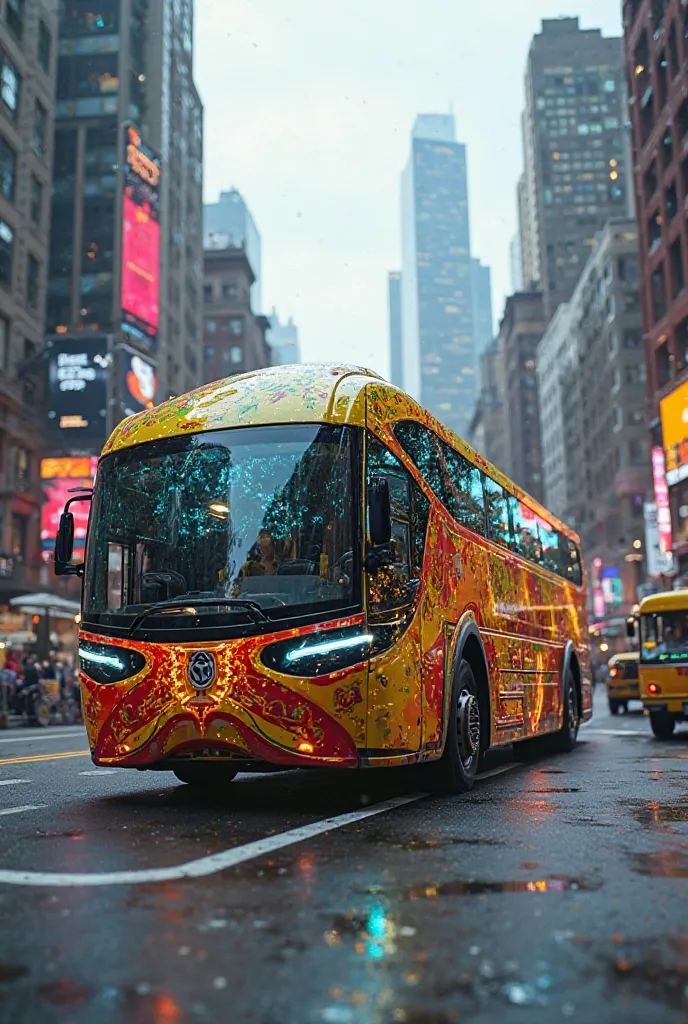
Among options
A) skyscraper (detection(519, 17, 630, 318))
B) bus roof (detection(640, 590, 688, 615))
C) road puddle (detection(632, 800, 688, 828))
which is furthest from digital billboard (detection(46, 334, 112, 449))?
skyscraper (detection(519, 17, 630, 318))

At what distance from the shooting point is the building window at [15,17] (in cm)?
4571

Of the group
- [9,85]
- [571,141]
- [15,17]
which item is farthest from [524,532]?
[571,141]

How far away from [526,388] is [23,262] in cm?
10870

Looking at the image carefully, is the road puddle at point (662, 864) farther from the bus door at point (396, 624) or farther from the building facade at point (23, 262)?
the building facade at point (23, 262)

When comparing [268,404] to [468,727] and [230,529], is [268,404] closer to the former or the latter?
[230,529]

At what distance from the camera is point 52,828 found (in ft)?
21.3

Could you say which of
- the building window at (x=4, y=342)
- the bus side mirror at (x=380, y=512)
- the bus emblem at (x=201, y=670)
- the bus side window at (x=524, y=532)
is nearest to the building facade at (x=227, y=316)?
the building window at (x=4, y=342)

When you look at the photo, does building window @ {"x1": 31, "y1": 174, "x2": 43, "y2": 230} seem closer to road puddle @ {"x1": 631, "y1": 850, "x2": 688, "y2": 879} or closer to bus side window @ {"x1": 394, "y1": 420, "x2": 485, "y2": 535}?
bus side window @ {"x1": 394, "y1": 420, "x2": 485, "y2": 535}

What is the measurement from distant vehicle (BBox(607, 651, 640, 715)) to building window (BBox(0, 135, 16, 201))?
32490mm

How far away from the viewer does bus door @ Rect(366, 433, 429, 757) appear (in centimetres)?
716

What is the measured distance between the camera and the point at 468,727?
8977mm

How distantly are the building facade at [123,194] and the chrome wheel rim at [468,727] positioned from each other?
4701 cm

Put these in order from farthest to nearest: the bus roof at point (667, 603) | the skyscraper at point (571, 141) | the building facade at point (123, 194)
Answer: the skyscraper at point (571, 141)
the building facade at point (123, 194)
the bus roof at point (667, 603)

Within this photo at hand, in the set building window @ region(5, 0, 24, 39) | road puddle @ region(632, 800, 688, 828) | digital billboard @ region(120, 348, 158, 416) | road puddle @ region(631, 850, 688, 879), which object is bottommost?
road puddle @ region(632, 800, 688, 828)
